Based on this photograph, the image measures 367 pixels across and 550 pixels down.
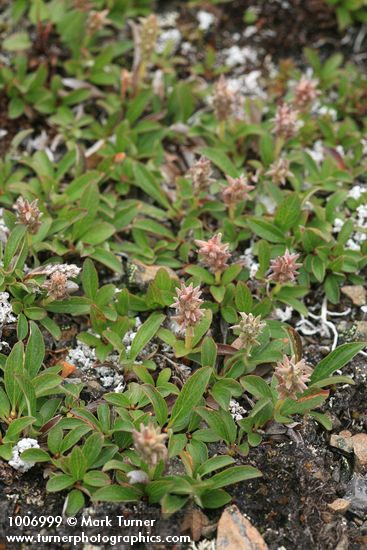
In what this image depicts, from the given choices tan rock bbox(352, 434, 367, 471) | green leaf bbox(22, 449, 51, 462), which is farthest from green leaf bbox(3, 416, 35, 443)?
tan rock bbox(352, 434, 367, 471)

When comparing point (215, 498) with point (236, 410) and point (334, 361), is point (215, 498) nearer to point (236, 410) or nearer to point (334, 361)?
point (236, 410)

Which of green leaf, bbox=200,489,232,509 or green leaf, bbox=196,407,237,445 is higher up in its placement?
green leaf, bbox=196,407,237,445

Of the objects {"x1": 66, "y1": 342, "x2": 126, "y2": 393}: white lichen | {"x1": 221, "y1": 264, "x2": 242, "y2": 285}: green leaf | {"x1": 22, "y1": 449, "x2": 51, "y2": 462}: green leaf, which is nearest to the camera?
{"x1": 22, "y1": 449, "x2": 51, "y2": 462}: green leaf

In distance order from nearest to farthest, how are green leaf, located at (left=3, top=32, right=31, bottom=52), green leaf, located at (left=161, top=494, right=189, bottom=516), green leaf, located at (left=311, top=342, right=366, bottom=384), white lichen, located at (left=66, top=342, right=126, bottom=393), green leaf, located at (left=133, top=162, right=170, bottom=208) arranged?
1. green leaf, located at (left=161, top=494, right=189, bottom=516)
2. green leaf, located at (left=311, top=342, right=366, bottom=384)
3. white lichen, located at (left=66, top=342, right=126, bottom=393)
4. green leaf, located at (left=133, top=162, right=170, bottom=208)
5. green leaf, located at (left=3, top=32, right=31, bottom=52)

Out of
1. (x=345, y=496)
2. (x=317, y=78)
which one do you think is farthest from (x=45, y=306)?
(x=317, y=78)

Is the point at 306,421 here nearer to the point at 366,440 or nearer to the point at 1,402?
the point at 366,440

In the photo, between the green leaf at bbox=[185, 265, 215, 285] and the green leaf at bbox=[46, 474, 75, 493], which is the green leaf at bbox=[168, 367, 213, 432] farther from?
the green leaf at bbox=[185, 265, 215, 285]
